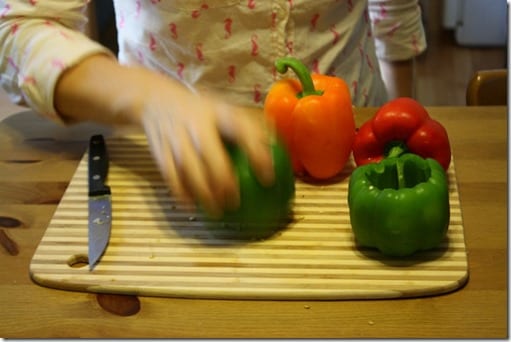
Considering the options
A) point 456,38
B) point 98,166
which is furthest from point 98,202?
point 456,38

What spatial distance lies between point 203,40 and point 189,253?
36cm

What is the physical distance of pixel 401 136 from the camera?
0.85 meters

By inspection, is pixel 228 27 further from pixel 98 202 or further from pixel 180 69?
pixel 98 202

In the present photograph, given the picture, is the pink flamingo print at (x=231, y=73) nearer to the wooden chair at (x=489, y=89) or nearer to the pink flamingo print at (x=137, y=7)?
the pink flamingo print at (x=137, y=7)

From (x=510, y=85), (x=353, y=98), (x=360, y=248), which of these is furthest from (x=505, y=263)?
(x=353, y=98)

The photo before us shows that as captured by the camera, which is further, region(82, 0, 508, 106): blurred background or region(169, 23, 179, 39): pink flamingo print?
region(82, 0, 508, 106): blurred background

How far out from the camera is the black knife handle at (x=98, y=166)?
835mm

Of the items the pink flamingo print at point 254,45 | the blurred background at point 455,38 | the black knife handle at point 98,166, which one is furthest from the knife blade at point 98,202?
the blurred background at point 455,38

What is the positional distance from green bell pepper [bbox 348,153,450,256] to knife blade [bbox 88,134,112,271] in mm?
260

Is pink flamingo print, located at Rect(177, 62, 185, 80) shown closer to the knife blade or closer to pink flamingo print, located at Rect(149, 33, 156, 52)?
pink flamingo print, located at Rect(149, 33, 156, 52)

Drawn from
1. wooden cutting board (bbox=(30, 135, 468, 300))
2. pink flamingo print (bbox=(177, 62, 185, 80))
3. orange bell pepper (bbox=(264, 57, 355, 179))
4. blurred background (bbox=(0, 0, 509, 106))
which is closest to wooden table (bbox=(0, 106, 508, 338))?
wooden cutting board (bbox=(30, 135, 468, 300))

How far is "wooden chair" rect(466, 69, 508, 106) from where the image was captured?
1091mm

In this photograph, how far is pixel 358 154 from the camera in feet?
2.82

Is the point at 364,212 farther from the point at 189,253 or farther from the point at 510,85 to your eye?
the point at 510,85
